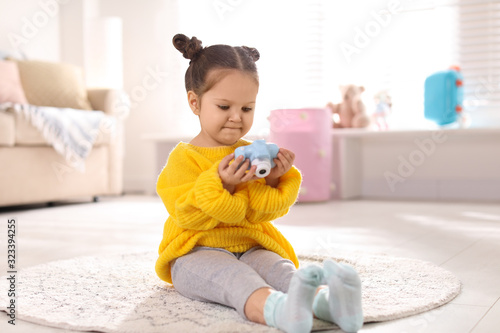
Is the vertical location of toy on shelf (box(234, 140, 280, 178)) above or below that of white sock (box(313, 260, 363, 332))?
above

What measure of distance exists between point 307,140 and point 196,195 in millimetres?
2001

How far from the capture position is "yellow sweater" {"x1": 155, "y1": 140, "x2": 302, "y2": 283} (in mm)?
897

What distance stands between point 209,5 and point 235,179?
10.1ft

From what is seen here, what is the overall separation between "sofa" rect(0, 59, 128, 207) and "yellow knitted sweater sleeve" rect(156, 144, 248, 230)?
172cm

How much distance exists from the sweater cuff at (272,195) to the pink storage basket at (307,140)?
6.16ft

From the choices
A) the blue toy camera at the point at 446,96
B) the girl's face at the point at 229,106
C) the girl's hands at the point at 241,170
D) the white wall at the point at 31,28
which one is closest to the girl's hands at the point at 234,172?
the girl's hands at the point at 241,170

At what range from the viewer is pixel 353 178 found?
3156 mm

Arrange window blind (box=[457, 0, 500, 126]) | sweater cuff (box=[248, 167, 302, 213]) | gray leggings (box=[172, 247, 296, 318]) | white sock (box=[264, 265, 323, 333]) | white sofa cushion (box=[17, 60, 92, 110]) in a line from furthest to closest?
1. white sofa cushion (box=[17, 60, 92, 110])
2. window blind (box=[457, 0, 500, 126])
3. sweater cuff (box=[248, 167, 302, 213])
4. gray leggings (box=[172, 247, 296, 318])
5. white sock (box=[264, 265, 323, 333])

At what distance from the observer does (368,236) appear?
1720mm

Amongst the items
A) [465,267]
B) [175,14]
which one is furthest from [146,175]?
[465,267]

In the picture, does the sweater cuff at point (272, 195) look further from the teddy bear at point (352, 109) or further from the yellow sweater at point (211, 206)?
the teddy bear at point (352, 109)

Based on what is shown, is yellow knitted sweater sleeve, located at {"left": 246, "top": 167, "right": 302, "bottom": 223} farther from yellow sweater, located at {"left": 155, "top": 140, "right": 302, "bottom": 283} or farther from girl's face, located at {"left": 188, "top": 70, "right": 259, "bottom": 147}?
girl's face, located at {"left": 188, "top": 70, "right": 259, "bottom": 147}

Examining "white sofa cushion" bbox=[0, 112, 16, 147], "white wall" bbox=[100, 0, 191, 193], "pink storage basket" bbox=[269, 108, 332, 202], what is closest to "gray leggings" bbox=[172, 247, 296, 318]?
"white sofa cushion" bbox=[0, 112, 16, 147]

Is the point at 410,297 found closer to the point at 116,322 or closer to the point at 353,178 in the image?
the point at 116,322
